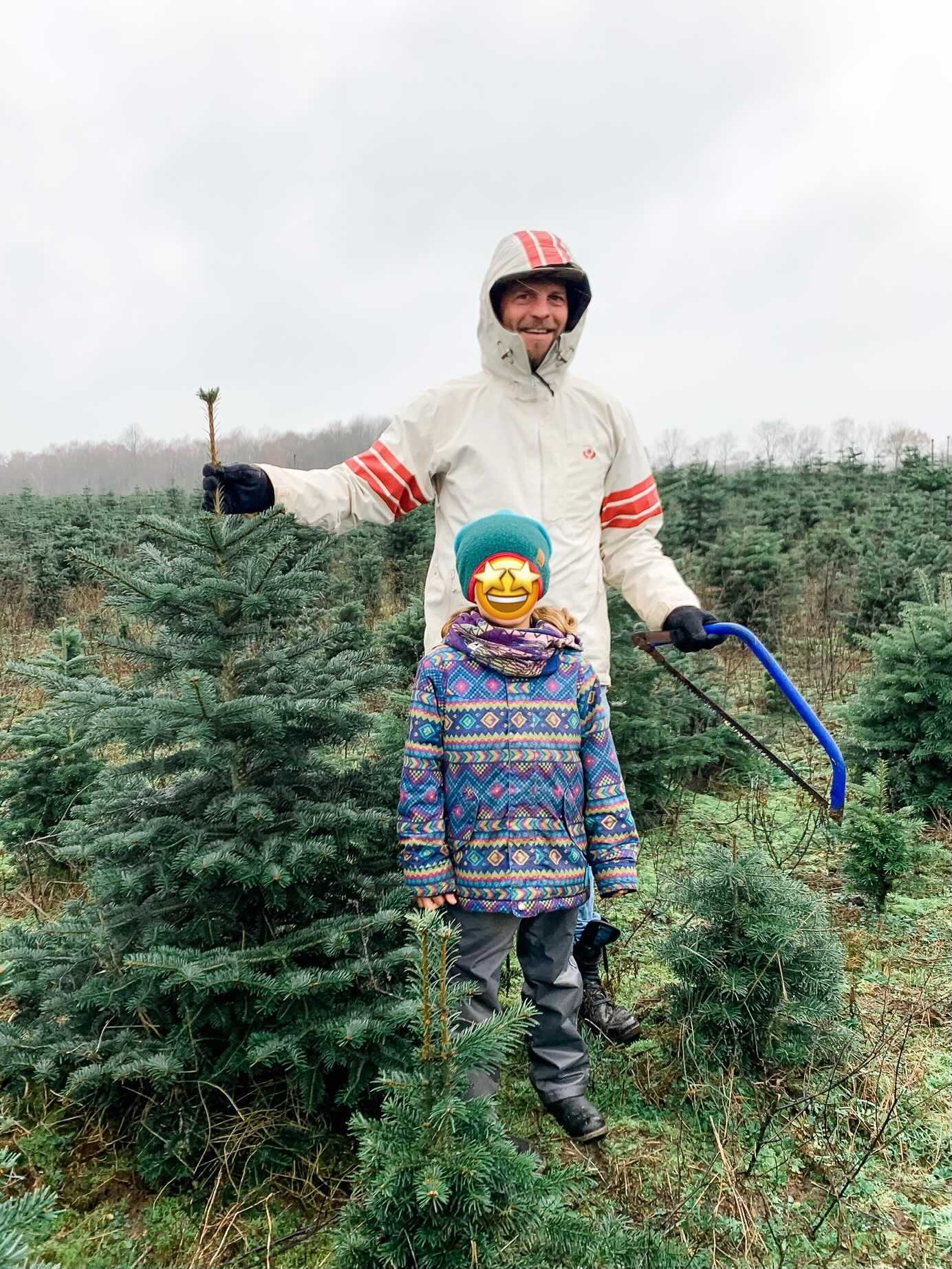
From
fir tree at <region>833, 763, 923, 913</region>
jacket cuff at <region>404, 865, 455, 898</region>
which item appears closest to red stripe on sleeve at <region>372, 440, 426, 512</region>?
jacket cuff at <region>404, 865, 455, 898</region>


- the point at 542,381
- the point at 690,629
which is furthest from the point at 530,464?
the point at 690,629

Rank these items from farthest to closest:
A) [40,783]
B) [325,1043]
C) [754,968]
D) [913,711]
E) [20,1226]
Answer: [913,711] < [40,783] < [754,968] < [325,1043] < [20,1226]

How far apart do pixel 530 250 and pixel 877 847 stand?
126 inches

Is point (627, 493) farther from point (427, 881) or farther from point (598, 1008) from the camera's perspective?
point (598, 1008)

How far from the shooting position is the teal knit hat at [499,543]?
245cm

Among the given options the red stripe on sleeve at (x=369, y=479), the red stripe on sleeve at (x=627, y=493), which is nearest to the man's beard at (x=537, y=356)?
the red stripe on sleeve at (x=627, y=493)

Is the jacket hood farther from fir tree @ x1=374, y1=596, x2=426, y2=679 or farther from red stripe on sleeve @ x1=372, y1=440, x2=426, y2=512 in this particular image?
fir tree @ x1=374, y1=596, x2=426, y2=679

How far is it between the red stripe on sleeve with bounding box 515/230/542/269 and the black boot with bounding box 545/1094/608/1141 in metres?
2.70

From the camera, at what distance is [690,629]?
9.12ft

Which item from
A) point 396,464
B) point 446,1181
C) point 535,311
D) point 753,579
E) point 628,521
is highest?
point 535,311

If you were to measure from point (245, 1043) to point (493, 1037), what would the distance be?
1.02 meters

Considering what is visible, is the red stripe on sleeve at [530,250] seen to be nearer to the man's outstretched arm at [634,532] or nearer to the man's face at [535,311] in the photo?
the man's face at [535,311]

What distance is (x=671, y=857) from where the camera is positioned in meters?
4.83

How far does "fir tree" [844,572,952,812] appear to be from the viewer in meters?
5.05
